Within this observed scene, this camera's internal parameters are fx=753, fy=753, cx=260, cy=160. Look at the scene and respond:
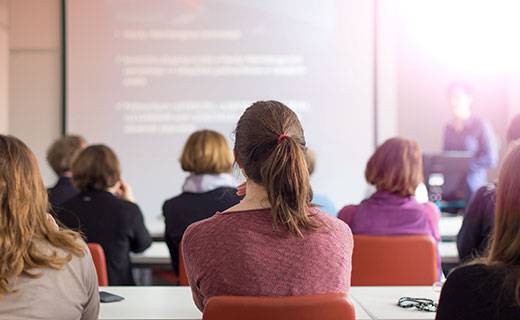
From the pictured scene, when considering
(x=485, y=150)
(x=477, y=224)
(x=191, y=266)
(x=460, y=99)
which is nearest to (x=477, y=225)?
(x=477, y=224)

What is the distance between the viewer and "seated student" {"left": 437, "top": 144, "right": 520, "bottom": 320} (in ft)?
4.91

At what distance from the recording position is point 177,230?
3633 mm

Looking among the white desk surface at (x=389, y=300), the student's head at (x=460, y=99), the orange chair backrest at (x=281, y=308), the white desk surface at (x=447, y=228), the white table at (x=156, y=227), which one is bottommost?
the white table at (x=156, y=227)

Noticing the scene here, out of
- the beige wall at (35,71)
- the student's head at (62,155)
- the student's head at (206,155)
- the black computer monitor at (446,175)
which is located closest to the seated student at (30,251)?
the student's head at (206,155)

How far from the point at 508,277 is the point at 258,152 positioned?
2.52 ft

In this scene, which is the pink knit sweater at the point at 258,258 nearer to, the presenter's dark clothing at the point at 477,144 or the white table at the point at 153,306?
the white table at the point at 153,306

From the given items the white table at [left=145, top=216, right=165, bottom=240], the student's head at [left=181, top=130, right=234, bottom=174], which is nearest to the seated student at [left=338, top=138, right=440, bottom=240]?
the student's head at [left=181, top=130, right=234, bottom=174]

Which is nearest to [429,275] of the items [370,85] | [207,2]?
[370,85]

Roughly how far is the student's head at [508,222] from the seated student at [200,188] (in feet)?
6.36

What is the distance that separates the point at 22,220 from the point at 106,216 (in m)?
1.80

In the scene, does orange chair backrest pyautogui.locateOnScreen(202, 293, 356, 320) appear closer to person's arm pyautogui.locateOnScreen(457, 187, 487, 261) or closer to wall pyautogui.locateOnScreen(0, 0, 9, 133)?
person's arm pyautogui.locateOnScreen(457, 187, 487, 261)

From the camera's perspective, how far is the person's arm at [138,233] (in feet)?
11.9

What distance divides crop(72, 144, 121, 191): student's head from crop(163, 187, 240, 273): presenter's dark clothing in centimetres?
31

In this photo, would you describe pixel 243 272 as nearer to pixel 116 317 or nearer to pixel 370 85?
pixel 116 317
